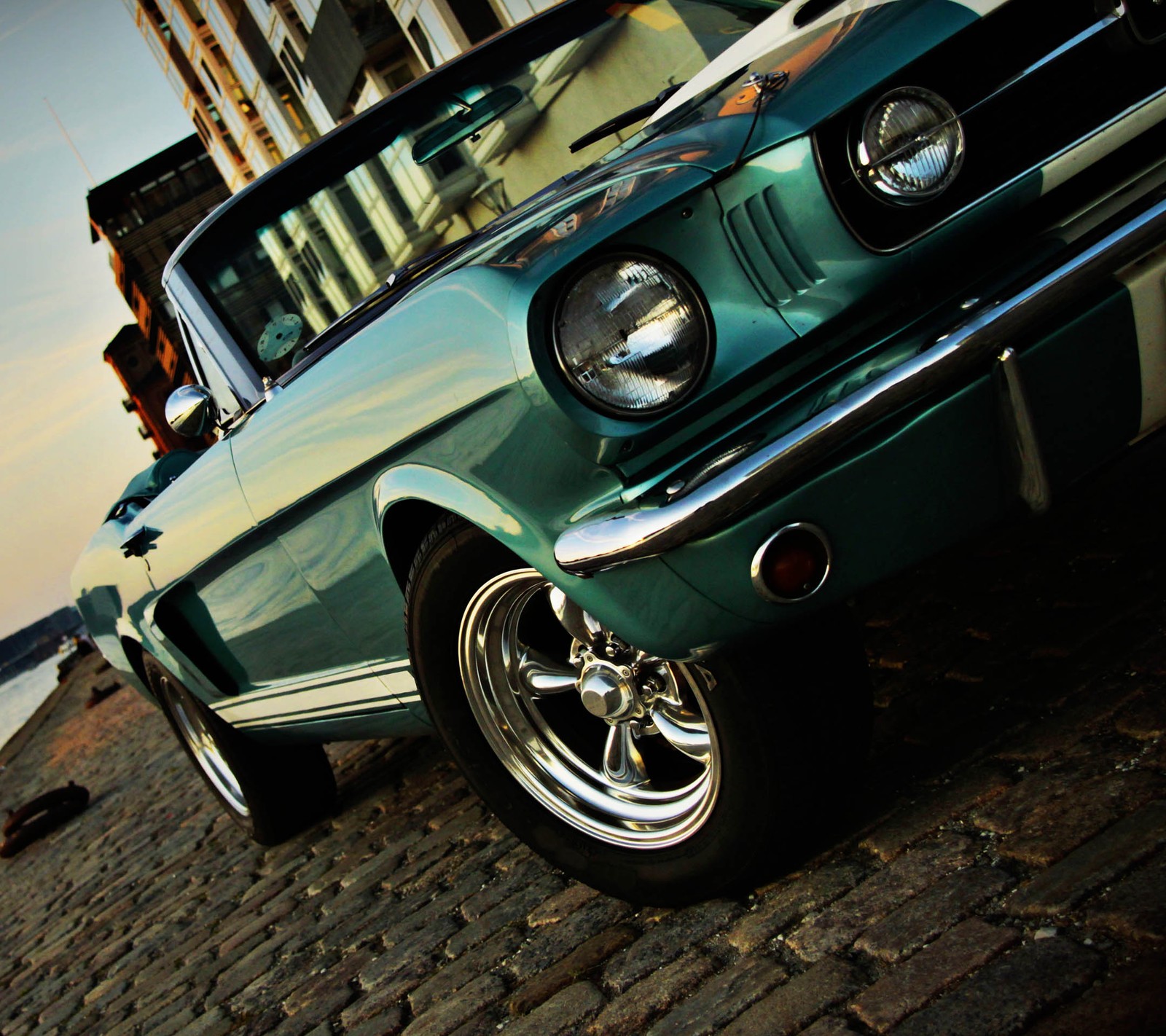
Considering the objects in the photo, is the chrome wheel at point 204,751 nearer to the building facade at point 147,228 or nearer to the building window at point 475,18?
the building window at point 475,18

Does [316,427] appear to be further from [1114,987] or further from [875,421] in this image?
[1114,987]

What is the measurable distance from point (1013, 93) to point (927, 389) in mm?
564

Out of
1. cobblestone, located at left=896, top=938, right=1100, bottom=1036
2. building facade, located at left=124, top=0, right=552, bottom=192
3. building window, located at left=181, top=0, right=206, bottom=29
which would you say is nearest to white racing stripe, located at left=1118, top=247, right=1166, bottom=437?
cobblestone, located at left=896, top=938, right=1100, bottom=1036

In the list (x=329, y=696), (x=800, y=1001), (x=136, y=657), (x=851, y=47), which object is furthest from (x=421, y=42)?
(x=800, y=1001)

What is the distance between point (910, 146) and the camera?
181 centimetres

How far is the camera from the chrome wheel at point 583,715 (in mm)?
2262

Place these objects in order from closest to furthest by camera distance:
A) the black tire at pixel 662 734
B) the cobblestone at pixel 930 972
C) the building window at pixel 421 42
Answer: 1. the cobblestone at pixel 930 972
2. the black tire at pixel 662 734
3. the building window at pixel 421 42

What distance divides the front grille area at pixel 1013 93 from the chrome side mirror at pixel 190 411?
203cm

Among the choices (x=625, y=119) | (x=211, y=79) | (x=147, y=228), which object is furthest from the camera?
(x=147, y=228)

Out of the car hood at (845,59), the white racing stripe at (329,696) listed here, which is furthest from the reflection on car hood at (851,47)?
the white racing stripe at (329,696)

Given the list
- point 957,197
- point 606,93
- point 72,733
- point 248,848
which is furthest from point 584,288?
point 72,733

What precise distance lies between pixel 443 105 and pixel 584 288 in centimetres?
168

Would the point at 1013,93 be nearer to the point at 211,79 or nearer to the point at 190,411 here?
the point at 190,411

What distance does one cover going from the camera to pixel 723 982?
1942mm
